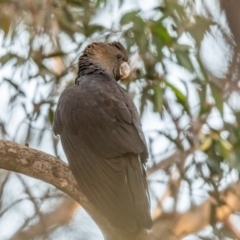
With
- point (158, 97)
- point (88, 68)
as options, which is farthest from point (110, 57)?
point (158, 97)

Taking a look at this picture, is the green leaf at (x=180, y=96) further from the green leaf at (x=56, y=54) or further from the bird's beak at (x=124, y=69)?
the green leaf at (x=56, y=54)

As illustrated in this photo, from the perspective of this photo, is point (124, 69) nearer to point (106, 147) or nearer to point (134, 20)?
point (134, 20)

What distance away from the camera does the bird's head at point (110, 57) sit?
380cm

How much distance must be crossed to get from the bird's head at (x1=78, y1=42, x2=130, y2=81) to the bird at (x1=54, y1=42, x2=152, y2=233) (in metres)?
0.43

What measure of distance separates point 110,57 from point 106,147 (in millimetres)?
1146

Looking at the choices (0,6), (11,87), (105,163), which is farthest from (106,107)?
(0,6)

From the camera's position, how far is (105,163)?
276cm

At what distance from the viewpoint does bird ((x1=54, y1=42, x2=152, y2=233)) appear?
2627 mm

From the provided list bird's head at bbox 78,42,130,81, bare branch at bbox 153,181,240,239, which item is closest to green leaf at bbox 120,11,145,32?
bird's head at bbox 78,42,130,81

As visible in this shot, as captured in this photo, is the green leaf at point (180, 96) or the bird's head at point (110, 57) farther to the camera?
the green leaf at point (180, 96)

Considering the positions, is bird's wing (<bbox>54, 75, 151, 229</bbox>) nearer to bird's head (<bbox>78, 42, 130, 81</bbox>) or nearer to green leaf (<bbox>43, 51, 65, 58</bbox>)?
bird's head (<bbox>78, 42, 130, 81</bbox>)

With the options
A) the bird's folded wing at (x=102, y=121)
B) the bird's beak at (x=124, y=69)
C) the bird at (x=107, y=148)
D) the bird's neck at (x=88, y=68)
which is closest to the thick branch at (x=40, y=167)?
the bird at (x=107, y=148)

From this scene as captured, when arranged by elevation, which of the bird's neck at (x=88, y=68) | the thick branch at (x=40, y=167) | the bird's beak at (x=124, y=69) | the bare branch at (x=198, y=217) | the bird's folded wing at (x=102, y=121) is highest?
the bird's neck at (x=88, y=68)

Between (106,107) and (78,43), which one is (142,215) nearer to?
(106,107)
